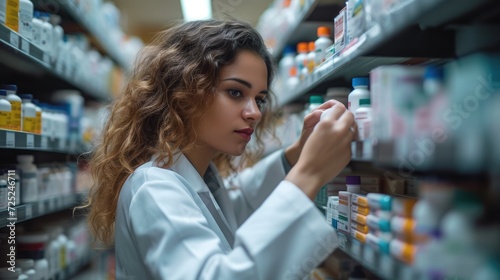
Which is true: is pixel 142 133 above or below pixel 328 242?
above

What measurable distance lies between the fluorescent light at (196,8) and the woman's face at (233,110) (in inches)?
73.9

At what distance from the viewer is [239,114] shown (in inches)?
63.9

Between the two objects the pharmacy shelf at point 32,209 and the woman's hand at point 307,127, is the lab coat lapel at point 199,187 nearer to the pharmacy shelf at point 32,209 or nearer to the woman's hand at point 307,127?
the woman's hand at point 307,127

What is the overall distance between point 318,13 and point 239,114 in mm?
919

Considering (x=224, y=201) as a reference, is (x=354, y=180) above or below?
above

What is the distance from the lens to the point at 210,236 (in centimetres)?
132

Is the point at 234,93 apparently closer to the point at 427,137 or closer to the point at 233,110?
the point at 233,110

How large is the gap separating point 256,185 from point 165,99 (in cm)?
66

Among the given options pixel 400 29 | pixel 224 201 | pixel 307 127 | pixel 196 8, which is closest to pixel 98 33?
pixel 196 8

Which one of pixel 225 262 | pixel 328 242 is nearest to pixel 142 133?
pixel 225 262

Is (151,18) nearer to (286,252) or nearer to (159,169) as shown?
(159,169)

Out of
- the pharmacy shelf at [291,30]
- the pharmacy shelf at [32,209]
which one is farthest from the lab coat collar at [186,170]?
the pharmacy shelf at [291,30]

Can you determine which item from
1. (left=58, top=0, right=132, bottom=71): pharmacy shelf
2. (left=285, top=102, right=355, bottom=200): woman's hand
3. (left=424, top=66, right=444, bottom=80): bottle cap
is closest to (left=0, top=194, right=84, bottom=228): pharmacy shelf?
(left=58, top=0, right=132, bottom=71): pharmacy shelf

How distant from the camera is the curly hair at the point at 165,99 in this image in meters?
1.65
